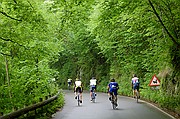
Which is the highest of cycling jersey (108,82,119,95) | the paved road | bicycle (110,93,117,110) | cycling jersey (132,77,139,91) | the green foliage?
the green foliage

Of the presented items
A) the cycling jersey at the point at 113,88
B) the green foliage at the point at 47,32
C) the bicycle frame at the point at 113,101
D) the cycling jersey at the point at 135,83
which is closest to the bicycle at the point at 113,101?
the bicycle frame at the point at 113,101

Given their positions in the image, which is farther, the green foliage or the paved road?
the paved road

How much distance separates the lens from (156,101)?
22.8 meters

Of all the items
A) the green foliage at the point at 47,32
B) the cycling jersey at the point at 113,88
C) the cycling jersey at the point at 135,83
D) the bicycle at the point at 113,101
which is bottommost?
the bicycle at the point at 113,101

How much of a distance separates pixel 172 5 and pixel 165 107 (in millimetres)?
6412

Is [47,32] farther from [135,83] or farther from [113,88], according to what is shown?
[135,83]

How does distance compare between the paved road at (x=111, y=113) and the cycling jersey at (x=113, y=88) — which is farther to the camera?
the cycling jersey at (x=113, y=88)

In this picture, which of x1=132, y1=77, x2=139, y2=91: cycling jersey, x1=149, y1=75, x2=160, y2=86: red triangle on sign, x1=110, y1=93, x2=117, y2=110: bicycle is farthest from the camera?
x1=132, y1=77, x2=139, y2=91: cycling jersey

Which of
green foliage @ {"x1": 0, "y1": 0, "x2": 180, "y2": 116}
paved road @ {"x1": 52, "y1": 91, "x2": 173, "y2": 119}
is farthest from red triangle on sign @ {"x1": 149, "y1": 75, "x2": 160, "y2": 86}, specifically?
paved road @ {"x1": 52, "y1": 91, "x2": 173, "y2": 119}

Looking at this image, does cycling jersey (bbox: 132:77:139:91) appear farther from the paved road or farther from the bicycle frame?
the bicycle frame

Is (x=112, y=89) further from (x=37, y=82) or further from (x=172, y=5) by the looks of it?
(x=172, y=5)

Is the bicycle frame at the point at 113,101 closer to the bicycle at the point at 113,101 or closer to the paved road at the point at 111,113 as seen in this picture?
the bicycle at the point at 113,101

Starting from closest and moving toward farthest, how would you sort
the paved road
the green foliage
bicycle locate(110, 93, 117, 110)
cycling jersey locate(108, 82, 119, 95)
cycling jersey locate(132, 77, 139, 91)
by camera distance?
the green foliage < the paved road < bicycle locate(110, 93, 117, 110) < cycling jersey locate(108, 82, 119, 95) < cycling jersey locate(132, 77, 139, 91)

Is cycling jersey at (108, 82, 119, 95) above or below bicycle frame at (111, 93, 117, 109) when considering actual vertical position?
above
